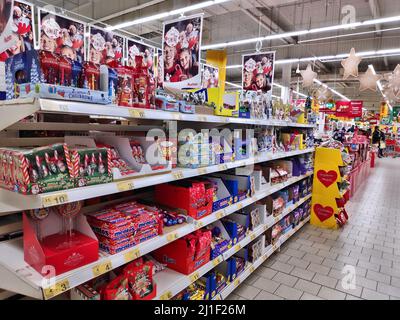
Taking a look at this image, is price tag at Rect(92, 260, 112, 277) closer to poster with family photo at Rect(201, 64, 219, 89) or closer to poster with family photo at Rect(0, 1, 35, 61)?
poster with family photo at Rect(0, 1, 35, 61)

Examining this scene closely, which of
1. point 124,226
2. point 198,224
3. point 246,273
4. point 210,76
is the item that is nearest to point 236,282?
point 246,273

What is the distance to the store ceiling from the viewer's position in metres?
8.31

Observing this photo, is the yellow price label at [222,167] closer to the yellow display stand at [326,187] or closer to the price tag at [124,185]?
the price tag at [124,185]

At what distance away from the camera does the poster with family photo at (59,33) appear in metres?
3.41

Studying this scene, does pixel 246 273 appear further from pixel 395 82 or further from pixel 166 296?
pixel 395 82

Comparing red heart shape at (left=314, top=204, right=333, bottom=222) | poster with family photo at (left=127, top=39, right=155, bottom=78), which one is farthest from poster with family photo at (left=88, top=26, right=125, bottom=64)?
red heart shape at (left=314, top=204, right=333, bottom=222)

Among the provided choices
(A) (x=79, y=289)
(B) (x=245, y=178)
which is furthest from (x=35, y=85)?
(B) (x=245, y=178)

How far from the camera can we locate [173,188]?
2.30m

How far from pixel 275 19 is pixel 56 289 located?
10.2 metres

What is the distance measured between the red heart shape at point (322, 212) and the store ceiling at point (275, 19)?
4771 millimetres

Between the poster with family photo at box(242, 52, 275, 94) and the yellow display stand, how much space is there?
1.63 metres
